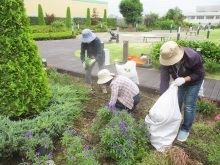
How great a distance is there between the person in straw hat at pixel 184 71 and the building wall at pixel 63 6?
2725 centimetres

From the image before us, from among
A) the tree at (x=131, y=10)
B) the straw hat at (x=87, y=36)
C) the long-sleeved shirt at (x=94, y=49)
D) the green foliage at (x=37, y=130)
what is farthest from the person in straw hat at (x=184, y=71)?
the tree at (x=131, y=10)

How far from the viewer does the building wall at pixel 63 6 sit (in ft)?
89.4

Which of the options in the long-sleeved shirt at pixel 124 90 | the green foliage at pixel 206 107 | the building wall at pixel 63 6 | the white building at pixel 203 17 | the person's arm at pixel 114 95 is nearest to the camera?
the person's arm at pixel 114 95

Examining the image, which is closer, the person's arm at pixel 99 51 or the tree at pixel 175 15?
the person's arm at pixel 99 51

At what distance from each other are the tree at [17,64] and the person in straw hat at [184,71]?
2.00m

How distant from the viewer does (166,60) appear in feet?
8.89

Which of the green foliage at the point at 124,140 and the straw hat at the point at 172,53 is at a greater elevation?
the straw hat at the point at 172,53

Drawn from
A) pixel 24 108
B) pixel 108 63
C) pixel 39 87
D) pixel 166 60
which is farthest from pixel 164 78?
pixel 108 63

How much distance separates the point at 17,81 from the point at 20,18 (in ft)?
3.09

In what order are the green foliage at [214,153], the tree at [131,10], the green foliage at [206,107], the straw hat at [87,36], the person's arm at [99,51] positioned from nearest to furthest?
the green foliage at [214,153] < the green foliage at [206,107] < the straw hat at [87,36] < the person's arm at [99,51] < the tree at [131,10]

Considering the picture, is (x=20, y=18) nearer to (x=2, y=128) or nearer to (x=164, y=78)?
(x=2, y=128)

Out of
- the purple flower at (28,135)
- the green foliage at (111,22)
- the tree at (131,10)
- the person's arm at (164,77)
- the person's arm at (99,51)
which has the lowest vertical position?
the purple flower at (28,135)

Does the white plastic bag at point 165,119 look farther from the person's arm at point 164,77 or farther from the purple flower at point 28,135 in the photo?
the purple flower at point 28,135

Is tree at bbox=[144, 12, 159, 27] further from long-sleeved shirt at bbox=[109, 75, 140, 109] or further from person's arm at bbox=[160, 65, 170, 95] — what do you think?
person's arm at bbox=[160, 65, 170, 95]
